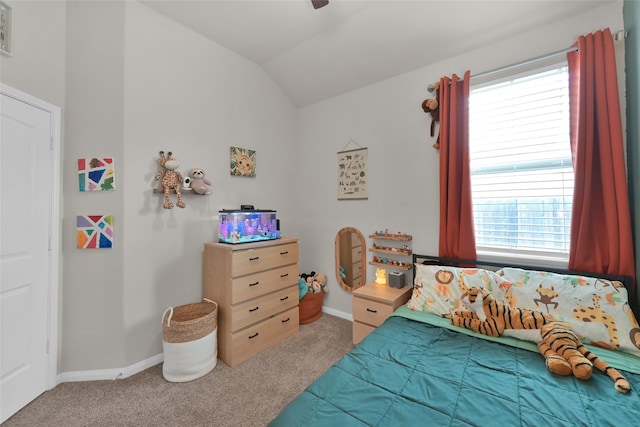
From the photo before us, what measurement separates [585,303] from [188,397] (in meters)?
2.61

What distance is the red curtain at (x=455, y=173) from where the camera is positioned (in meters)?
2.12

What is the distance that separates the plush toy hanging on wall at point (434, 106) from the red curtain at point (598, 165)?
0.86 metres

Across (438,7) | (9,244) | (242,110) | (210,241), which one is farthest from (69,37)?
(438,7)

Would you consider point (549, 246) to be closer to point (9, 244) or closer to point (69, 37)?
point (9, 244)

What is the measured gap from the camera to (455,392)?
1117 mm

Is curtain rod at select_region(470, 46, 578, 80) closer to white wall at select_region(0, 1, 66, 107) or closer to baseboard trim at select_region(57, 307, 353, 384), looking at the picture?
white wall at select_region(0, 1, 66, 107)

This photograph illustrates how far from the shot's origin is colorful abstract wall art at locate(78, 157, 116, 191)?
6.33ft

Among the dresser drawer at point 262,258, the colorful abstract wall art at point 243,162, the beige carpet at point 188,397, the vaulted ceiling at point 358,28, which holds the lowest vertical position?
the beige carpet at point 188,397

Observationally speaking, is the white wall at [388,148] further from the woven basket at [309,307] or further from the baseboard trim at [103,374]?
the baseboard trim at [103,374]

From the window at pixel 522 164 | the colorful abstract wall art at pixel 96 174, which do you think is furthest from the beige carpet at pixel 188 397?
the window at pixel 522 164

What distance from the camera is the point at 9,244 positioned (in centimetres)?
162

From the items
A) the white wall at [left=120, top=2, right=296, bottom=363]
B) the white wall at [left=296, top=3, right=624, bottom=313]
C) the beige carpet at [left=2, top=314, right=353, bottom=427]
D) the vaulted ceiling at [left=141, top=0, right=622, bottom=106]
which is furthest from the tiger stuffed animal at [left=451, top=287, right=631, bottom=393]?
the white wall at [left=120, top=2, right=296, bottom=363]

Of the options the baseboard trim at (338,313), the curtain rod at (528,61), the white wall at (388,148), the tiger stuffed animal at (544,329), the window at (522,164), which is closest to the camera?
the tiger stuffed animal at (544,329)

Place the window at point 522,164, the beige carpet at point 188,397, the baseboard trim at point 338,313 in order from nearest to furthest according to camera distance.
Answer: the beige carpet at point 188,397, the window at point 522,164, the baseboard trim at point 338,313
